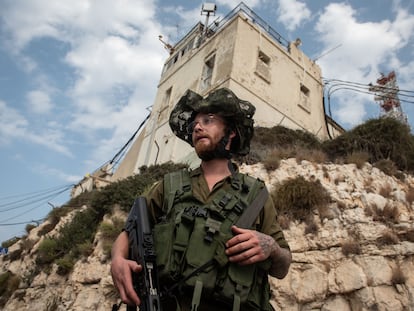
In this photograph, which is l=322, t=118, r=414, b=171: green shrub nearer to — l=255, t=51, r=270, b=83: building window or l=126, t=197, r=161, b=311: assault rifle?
l=255, t=51, r=270, b=83: building window

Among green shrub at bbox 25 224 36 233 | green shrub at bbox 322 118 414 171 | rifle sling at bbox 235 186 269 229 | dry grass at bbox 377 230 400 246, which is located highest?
green shrub at bbox 322 118 414 171

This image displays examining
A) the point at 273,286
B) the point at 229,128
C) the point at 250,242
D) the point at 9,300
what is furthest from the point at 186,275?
the point at 9,300

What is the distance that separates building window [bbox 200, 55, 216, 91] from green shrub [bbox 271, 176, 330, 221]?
6.86 metres

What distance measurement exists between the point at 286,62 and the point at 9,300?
1342cm

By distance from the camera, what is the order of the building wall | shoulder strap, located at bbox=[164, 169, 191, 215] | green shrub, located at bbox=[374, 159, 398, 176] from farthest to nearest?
the building wall → green shrub, located at bbox=[374, 159, 398, 176] → shoulder strap, located at bbox=[164, 169, 191, 215]

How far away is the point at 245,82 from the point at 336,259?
7.99m

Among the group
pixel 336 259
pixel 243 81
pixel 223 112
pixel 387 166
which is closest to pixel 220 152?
pixel 223 112

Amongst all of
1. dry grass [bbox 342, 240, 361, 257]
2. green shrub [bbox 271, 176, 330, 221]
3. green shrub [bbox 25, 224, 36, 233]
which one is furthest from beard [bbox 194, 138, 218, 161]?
green shrub [bbox 25, 224, 36, 233]

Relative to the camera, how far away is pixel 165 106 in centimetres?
1564

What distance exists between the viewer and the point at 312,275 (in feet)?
19.0

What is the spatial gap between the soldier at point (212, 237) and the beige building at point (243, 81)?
8532 mm

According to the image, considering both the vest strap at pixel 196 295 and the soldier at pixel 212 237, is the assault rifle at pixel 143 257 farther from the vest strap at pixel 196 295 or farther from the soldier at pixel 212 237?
the vest strap at pixel 196 295

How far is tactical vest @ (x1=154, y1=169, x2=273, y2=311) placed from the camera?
1.81 m

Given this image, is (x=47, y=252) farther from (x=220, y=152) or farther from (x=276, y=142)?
(x=220, y=152)
